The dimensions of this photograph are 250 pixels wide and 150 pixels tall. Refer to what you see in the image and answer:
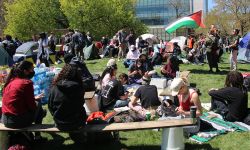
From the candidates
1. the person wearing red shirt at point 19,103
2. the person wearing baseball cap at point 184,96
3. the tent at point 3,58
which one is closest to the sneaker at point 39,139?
the person wearing red shirt at point 19,103

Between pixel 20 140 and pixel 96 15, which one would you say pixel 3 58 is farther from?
pixel 96 15

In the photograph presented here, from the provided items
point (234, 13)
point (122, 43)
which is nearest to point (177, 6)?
point (234, 13)

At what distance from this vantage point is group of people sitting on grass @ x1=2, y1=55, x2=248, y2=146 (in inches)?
233

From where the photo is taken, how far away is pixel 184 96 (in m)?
7.11

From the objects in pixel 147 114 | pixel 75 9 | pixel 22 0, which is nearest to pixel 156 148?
pixel 147 114

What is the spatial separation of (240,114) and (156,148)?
1939mm

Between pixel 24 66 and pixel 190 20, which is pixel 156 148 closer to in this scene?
pixel 24 66

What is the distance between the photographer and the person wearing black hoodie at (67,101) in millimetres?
5887

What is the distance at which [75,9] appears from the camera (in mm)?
38125

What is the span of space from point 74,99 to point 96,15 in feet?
108

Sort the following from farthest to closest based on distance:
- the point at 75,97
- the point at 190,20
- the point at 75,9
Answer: the point at 75,9 → the point at 190,20 → the point at 75,97

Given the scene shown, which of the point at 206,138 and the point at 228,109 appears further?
the point at 228,109

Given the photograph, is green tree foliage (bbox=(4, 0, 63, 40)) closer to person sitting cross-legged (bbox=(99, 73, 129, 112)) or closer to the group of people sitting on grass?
person sitting cross-legged (bbox=(99, 73, 129, 112))

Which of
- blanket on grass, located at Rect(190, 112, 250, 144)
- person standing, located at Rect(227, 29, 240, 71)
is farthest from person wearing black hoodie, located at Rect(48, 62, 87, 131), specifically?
person standing, located at Rect(227, 29, 240, 71)
